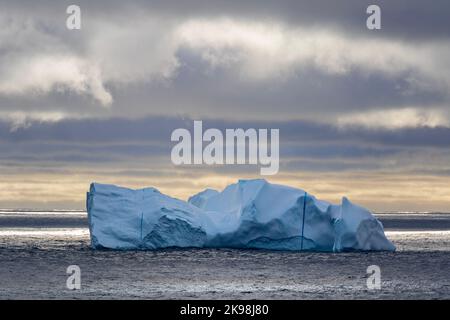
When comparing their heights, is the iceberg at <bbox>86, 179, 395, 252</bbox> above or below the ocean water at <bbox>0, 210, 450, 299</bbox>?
above

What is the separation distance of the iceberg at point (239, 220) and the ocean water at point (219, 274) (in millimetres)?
981

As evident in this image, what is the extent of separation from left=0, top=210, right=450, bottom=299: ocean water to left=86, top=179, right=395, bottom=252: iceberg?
0.98 meters

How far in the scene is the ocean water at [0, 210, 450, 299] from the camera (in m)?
29.7

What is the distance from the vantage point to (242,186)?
43188 mm

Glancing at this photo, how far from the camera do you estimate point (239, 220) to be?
137 feet

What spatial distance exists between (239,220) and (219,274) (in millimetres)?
6324

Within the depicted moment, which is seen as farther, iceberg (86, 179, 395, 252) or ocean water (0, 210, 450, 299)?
iceberg (86, 179, 395, 252)

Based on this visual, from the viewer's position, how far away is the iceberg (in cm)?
4028

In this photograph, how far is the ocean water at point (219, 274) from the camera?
2969 cm

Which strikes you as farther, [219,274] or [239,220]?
[239,220]

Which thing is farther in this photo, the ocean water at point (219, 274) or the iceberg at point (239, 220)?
the iceberg at point (239, 220)
